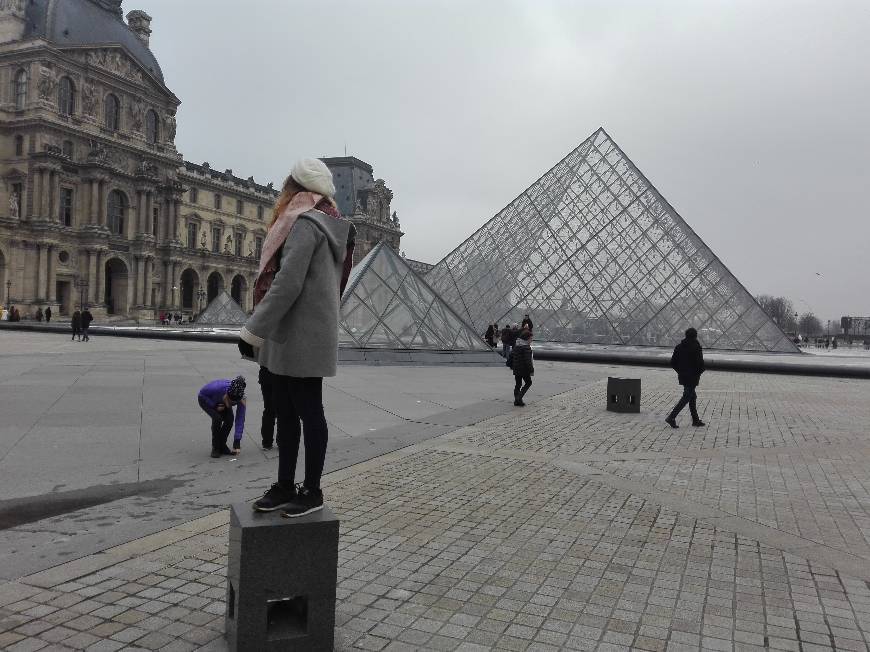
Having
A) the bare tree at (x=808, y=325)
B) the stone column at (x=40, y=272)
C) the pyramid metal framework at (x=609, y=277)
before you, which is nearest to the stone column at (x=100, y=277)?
the stone column at (x=40, y=272)

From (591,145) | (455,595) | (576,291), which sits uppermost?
(591,145)

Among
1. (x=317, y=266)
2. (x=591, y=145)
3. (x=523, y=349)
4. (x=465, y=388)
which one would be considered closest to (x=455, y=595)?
(x=317, y=266)

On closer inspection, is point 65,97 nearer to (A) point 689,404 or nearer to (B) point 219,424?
(B) point 219,424

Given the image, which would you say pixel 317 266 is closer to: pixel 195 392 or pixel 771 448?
pixel 771 448

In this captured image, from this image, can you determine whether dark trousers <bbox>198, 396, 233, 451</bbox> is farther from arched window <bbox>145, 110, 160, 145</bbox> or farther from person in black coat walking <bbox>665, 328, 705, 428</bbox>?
arched window <bbox>145, 110, 160, 145</bbox>

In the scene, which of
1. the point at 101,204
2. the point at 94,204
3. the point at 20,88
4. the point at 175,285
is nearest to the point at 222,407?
the point at 94,204

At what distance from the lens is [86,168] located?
55000mm

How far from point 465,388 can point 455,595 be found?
1008cm

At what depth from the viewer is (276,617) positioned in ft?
9.41

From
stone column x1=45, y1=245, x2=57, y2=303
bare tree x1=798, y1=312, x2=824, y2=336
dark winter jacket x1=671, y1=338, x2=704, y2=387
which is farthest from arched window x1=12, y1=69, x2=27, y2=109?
bare tree x1=798, y1=312, x2=824, y2=336

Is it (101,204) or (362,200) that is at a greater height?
(362,200)

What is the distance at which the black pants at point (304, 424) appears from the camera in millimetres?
3051

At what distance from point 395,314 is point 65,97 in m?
47.5

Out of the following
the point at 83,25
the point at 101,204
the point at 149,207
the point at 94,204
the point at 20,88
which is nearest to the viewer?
the point at 20,88
